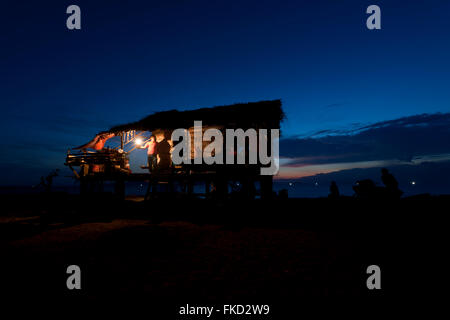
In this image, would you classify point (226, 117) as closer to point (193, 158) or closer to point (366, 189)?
point (193, 158)

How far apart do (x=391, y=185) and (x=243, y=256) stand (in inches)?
371

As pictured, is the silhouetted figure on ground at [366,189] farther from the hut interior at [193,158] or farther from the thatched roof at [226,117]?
the thatched roof at [226,117]

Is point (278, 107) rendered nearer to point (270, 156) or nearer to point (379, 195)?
point (270, 156)

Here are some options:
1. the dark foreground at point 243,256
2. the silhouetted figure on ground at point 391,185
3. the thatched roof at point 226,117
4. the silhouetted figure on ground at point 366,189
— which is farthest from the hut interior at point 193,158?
the silhouetted figure on ground at point 391,185

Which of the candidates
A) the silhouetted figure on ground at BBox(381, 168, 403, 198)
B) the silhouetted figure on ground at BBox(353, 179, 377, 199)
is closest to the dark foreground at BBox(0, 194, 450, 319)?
the silhouetted figure on ground at BBox(381, 168, 403, 198)

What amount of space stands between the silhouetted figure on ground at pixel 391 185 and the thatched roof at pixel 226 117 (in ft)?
20.2

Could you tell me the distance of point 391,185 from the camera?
35.2 feet

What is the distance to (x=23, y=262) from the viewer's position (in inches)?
224

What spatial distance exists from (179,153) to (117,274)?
35.4 ft

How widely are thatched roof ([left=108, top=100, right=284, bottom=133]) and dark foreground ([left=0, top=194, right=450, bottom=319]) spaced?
191 inches

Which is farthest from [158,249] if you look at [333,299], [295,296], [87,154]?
[87,154]

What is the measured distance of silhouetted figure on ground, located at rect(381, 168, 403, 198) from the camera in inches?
410

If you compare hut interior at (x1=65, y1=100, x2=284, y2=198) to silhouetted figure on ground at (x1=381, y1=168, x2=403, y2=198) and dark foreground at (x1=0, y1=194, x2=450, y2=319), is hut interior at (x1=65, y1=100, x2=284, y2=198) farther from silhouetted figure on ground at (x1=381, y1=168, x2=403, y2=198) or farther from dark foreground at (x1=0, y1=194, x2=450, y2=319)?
silhouetted figure on ground at (x1=381, y1=168, x2=403, y2=198)

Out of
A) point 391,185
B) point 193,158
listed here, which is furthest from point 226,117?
point 391,185
